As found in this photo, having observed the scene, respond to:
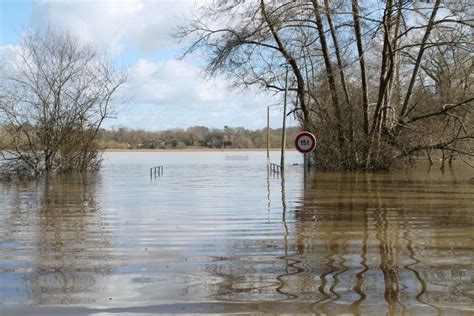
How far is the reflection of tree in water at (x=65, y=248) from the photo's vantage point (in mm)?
6293

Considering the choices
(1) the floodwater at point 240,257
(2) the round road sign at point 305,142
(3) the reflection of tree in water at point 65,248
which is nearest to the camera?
(1) the floodwater at point 240,257

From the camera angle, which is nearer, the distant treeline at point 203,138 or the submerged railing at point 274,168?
the submerged railing at point 274,168

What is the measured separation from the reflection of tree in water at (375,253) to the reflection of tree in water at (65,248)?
2572 mm

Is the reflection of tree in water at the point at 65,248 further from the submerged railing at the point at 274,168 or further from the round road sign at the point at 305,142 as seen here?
the submerged railing at the point at 274,168

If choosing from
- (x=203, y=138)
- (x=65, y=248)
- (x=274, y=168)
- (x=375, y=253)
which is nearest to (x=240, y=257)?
(x=375, y=253)

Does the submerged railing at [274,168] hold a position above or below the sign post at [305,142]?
below

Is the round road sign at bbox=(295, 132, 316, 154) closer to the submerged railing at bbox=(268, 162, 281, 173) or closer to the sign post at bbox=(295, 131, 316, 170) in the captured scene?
the sign post at bbox=(295, 131, 316, 170)

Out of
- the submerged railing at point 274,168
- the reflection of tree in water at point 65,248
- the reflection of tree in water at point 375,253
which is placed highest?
the submerged railing at point 274,168

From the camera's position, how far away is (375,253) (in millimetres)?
8109

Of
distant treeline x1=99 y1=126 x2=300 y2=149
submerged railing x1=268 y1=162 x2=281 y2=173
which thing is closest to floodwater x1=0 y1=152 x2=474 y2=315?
submerged railing x1=268 y1=162 x2=281 y2=173

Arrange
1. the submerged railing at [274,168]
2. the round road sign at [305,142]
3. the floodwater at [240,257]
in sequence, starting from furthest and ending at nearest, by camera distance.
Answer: the submerged railing at [274,168] → the round road sign at [305,142] → the floodwater at [240,257]

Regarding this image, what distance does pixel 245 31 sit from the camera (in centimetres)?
2902

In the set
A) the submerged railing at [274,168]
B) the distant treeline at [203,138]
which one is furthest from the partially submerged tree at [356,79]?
the distant treeline at [203,138]

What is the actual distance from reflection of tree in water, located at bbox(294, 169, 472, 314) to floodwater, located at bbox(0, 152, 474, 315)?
2cm
